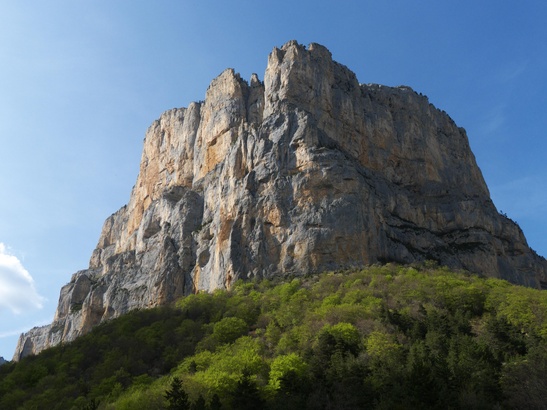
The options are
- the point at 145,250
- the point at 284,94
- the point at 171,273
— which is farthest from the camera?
the point at 145,250

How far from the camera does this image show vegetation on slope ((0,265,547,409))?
36.2 meters

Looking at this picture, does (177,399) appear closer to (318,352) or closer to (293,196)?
(318,352)

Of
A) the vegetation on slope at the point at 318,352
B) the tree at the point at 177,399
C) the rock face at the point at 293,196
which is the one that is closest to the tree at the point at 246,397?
the vegetation on slope at the point at 318,352

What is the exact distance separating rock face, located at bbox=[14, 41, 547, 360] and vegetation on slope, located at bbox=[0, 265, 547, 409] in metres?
7.98

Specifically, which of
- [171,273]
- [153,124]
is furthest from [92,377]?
[153,124]

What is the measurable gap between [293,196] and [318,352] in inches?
1316

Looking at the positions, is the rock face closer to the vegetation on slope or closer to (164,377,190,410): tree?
the vegetation on slope

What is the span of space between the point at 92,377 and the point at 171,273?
99.6 feet

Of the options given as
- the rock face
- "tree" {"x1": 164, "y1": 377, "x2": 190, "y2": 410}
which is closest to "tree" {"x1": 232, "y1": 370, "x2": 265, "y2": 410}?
"tree" {"x1": 164, "y1": 377, "x2": 190, "y2": 410}

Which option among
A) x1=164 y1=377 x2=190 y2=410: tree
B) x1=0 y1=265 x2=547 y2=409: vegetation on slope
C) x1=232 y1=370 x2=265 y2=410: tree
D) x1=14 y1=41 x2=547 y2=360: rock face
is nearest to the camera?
x1=164 y1=377 x2=190 y2=410: tree

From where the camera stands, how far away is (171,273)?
82.1 m

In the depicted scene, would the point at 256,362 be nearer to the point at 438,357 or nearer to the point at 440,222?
the point at 438,357

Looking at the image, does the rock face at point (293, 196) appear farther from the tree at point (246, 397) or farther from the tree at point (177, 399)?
the tree at point (177, 399)

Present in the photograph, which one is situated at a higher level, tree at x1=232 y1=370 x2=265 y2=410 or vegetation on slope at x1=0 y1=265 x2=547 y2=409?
vegetation on slope at x1=0 y1=265 x2=547 y2=409
